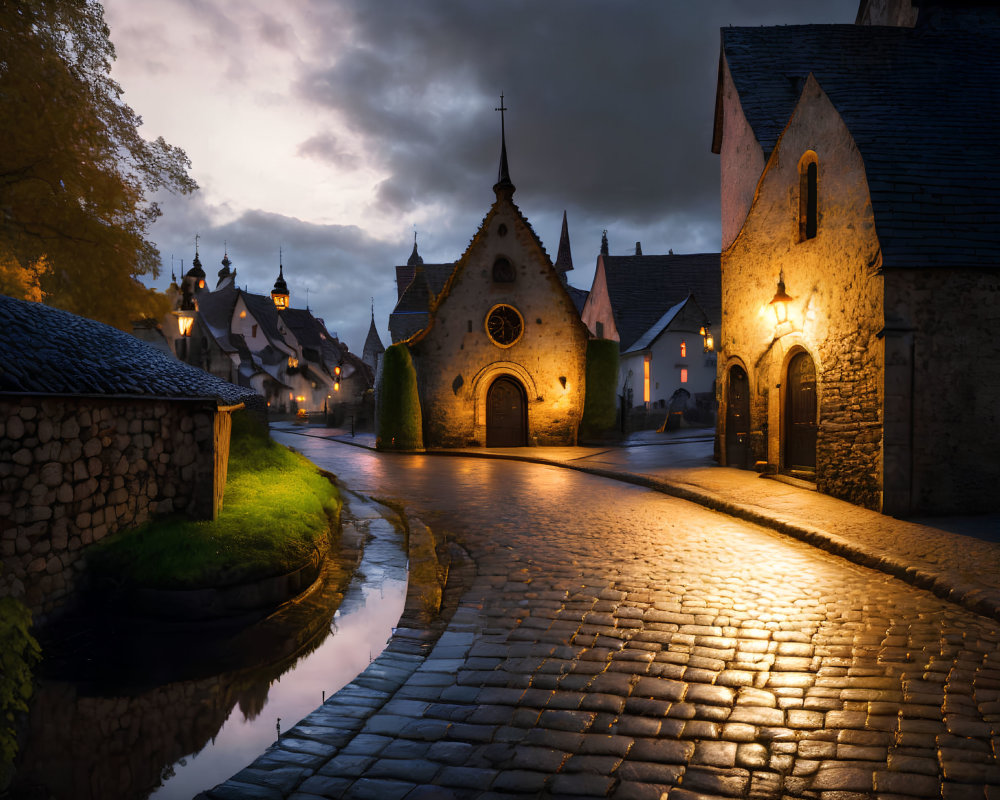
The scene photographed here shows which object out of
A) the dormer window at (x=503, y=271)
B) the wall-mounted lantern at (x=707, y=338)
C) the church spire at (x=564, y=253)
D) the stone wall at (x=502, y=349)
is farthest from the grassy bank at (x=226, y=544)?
the church spire at (x=564, y=253)

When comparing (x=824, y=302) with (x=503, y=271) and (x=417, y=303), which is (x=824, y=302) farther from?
(x=417, y=303)

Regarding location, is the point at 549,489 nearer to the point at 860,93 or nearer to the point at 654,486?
the point at 654,486

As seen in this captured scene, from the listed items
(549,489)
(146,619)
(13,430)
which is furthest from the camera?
(549,489)

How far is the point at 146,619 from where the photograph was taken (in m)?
5.26

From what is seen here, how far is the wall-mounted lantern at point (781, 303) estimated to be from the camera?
1161 centimetres

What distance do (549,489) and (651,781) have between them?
9.30 meters

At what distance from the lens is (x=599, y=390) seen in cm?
2300

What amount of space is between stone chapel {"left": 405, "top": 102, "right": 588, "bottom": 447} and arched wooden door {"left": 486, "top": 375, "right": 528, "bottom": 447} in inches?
11.3

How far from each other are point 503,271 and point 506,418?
5.64m

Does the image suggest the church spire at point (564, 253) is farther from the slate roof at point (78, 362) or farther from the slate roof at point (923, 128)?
the slate roof at point (78, 362)

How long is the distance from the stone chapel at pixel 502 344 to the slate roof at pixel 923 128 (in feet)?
30.9

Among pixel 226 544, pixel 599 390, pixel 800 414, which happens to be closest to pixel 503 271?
pixel 599 390

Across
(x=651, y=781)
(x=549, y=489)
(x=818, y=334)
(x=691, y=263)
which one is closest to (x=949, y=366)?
(x=818, y=334)

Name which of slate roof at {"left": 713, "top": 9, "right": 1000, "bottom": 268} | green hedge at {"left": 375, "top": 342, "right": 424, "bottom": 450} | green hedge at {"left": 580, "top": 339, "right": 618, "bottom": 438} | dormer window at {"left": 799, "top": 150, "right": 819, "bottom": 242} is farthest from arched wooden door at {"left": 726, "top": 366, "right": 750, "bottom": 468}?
green hedge at {"left": 375, "top": 342, "right": 424, "bottom": 450}
